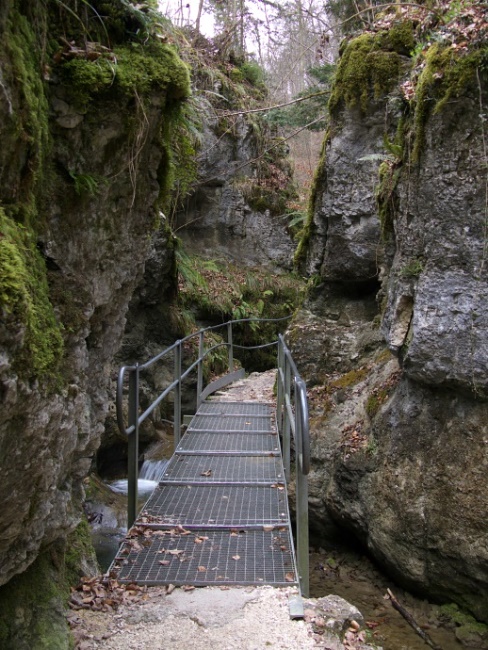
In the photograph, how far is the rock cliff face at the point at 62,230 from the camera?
2.25m

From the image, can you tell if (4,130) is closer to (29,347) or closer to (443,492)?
(29,347)

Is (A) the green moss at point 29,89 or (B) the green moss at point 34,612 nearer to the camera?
(A) the green moss at point 29,89

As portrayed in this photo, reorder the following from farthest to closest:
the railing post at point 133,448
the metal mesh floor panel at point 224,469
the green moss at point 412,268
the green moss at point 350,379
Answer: the green moss at point 350,379
the green moss at point 412,268
the metal mesh floor panel at point 224,469
the railing post at point 133,448

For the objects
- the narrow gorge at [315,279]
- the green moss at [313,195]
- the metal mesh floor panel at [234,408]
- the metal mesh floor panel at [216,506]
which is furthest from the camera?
the green moss at [313,195]

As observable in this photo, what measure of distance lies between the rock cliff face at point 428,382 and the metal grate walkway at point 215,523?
122 cm

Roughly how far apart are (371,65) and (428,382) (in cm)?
523

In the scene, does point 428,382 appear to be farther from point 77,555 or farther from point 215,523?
point 77,555

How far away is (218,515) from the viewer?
4488 millimetres

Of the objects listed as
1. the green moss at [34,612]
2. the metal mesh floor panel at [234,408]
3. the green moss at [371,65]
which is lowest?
the metal mesh floor panel at [234,408]

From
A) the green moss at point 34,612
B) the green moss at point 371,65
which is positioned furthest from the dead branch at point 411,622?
the green moss at point 371,65

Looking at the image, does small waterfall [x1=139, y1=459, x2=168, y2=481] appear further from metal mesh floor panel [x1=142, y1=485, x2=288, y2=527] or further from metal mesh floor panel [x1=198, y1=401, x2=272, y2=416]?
metal mesh floor panel [x1=142, y1=485, x2=288, y2=527]

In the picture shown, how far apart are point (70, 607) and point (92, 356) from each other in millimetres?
1593

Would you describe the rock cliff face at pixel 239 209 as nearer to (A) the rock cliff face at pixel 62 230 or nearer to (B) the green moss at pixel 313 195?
(B) the green moss at pixel 313 195

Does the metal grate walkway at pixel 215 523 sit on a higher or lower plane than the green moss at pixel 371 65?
lower
